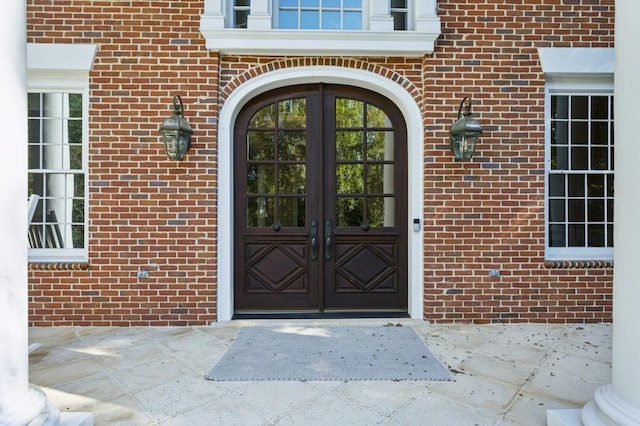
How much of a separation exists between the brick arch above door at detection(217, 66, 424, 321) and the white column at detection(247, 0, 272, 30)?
496mm

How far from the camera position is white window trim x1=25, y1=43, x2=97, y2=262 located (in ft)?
13.2

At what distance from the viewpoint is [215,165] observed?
13.7ft

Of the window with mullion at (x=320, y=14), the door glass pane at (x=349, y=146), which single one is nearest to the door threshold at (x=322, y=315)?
the door glass pane at (x=349, y=146)

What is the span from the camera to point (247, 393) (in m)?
2.71

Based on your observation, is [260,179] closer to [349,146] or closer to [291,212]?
[291,212]

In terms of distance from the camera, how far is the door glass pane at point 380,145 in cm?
452

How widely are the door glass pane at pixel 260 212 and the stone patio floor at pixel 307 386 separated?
1299 mm

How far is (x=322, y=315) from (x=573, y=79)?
3908 millimetres

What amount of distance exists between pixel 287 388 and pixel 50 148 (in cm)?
369

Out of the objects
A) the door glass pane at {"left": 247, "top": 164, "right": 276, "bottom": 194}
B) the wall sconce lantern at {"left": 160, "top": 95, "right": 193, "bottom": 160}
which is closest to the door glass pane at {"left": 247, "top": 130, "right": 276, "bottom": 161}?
the door glass pane at {"left": 247, "top": 164, "right": 276, "bottom": 194}

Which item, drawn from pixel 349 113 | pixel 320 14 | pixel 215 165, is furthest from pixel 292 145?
pixel 320 14

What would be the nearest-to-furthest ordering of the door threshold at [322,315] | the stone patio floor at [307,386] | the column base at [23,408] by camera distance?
1. the column base at [23,408]
2. the stone patio floor at [307,386]
3. the door threshold at [322,315]

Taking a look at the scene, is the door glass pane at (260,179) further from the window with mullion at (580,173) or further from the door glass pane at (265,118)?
the window with mullion at (580,173)

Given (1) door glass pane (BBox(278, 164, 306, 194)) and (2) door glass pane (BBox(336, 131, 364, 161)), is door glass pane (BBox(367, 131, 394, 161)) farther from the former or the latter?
(1) door glass pane (BBox(278, 164, 306, 194))
